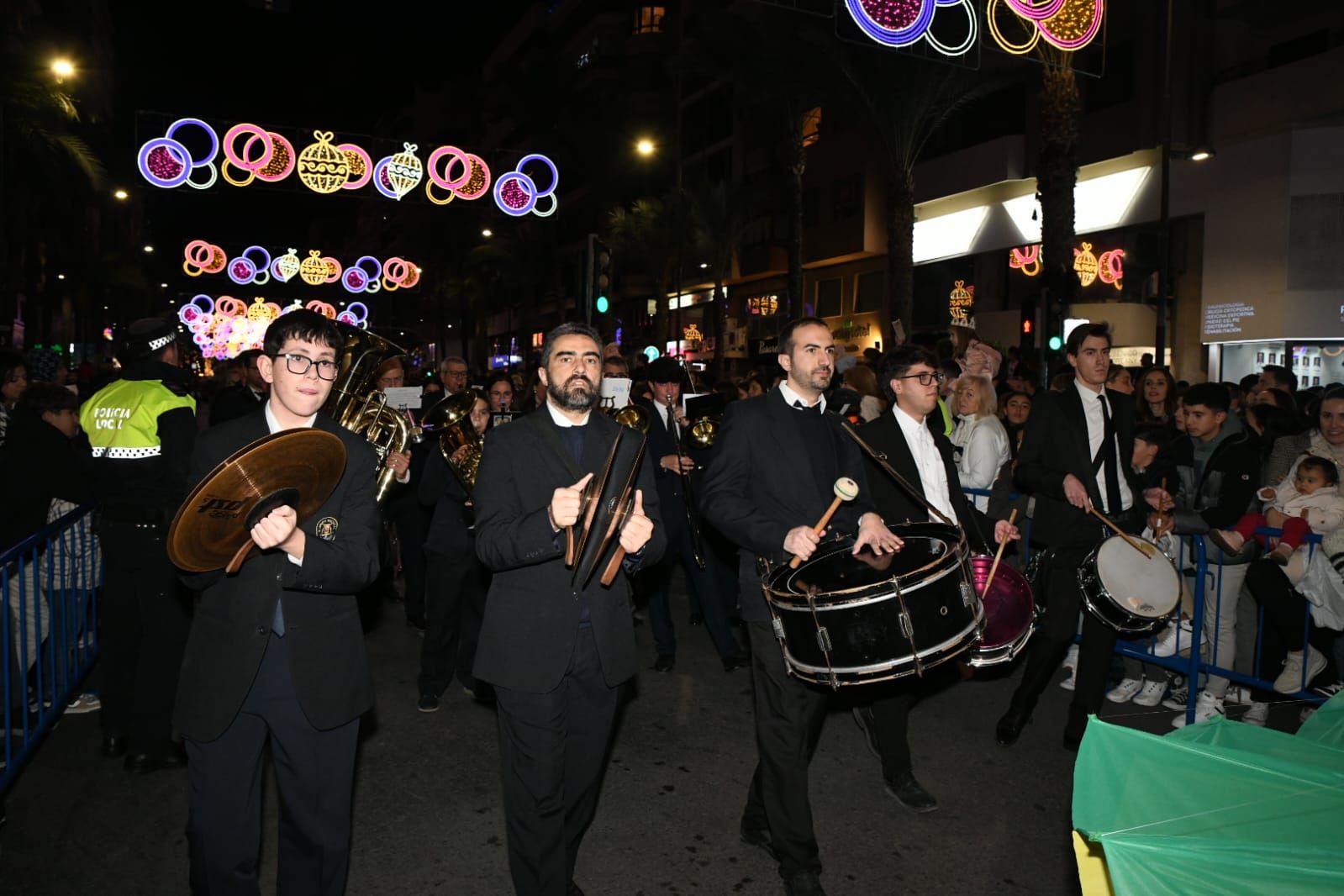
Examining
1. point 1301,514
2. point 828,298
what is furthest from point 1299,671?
point 828,298

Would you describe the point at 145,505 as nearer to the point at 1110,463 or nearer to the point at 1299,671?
the point at 1110,463

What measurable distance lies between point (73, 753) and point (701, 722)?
148 inches

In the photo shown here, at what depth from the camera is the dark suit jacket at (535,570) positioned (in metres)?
3.50

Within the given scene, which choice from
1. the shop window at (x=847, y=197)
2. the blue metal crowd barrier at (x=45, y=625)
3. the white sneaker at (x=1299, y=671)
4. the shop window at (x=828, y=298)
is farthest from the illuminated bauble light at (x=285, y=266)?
the white sneaker at (x=1299, y=671)

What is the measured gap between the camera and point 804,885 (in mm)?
3975

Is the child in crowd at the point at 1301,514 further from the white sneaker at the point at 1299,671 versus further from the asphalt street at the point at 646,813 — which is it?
the asphalt street at the point at 646,813

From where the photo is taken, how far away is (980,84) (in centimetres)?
2312

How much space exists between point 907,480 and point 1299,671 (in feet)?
10.3

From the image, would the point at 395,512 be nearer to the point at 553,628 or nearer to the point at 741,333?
the point at 553,628

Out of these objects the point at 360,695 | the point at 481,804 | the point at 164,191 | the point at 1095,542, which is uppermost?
the point at 164,191

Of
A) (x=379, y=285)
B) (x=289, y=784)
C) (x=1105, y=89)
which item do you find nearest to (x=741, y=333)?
(x=379, y=285)

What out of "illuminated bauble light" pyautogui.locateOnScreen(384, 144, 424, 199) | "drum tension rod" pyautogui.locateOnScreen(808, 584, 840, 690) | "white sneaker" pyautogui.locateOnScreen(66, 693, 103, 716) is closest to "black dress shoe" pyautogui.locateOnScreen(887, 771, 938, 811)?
"drum tension rod" pyautogui.locateOnScreen(808, 584, 840, 690)

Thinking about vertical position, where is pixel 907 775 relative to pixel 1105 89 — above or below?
below

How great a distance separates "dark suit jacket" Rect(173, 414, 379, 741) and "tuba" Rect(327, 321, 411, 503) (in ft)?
8.29
